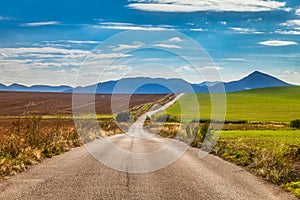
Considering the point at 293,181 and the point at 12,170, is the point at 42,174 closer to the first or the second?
the point at 12,170

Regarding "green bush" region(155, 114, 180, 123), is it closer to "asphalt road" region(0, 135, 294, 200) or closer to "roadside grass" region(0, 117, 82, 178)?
"roadside grass" region(0, 117, 82, 178)

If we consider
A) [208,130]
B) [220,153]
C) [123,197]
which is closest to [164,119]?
[208,130]

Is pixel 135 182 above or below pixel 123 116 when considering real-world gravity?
above

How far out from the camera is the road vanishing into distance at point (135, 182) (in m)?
10.7

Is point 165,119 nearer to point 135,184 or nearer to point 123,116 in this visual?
point 123,116

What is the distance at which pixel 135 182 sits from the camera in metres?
12.6

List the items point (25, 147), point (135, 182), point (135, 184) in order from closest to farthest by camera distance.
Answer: point (135, 184) < point (135, 182) < point (25, 147)

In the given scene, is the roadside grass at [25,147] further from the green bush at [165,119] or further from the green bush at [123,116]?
the green bush at [123,116]

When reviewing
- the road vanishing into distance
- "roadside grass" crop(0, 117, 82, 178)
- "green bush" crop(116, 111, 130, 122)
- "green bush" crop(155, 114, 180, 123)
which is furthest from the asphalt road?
"green bush" crop(116, 111, 130, 122)

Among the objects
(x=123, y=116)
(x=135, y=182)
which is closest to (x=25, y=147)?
(x=135, y=182)

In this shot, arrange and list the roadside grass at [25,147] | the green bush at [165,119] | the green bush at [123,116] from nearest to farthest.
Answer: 1. the roadside grass at [25,147]
2. the green bush at [165,119]
3. the green bush at [123,116]

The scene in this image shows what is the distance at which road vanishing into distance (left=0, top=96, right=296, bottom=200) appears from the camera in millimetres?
10734

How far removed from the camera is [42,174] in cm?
1405

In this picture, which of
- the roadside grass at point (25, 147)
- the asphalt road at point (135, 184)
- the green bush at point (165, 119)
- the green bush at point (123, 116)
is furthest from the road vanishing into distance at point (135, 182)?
the green bush at point (123, 116)
